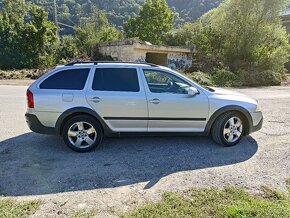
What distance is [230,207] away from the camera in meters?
3.32

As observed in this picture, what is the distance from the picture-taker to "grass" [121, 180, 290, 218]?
319 centimetres

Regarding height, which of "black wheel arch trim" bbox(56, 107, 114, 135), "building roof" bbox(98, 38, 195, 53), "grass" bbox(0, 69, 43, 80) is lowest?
"grass" bbox(0, 69, 43, 80)

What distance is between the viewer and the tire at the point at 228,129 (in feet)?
17.6

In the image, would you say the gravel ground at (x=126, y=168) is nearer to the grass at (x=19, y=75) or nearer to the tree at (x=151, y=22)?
the grass at (x=19, y=75)

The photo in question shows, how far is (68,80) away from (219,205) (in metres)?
3.38

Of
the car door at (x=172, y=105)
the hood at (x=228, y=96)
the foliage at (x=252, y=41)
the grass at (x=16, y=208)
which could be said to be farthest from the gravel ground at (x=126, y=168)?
the foliage at (x=252, y=41)

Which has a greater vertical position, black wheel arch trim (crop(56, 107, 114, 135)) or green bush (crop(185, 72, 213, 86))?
black wheel arch trim (crop(56, 107, 114, 135))

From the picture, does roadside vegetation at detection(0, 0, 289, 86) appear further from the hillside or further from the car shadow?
the hillside

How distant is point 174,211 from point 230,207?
0.69m

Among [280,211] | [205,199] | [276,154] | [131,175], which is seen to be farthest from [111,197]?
[276,154]

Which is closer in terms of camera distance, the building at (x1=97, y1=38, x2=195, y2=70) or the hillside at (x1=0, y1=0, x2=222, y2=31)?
the building at (x1=97, y1=38, x2=195, y2=70)

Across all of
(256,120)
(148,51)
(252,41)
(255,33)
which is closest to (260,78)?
(252,41)

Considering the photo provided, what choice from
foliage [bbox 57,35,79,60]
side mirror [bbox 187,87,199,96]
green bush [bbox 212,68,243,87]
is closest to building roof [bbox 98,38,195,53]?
green bush [bbox 212,68,243,87]

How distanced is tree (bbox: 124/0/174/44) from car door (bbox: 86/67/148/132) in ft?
96.8
